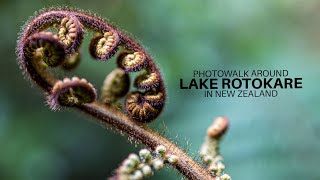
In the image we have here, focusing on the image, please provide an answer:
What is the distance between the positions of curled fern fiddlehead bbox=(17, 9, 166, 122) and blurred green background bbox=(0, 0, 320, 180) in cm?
149

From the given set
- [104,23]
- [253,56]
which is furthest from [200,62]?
[104,23]

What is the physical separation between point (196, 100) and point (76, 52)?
1823 millimetres

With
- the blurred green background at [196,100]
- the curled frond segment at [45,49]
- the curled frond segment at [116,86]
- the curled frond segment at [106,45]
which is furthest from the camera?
the blurred green background at [196,100]

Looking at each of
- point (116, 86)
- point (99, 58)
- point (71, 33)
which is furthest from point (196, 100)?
point (71, 33)

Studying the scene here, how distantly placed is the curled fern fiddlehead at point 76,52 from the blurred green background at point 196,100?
1493mm

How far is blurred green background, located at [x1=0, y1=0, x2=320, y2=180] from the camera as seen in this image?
371 centimetres

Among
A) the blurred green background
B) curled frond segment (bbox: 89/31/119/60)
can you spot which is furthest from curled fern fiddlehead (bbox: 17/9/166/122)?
the blurred green background

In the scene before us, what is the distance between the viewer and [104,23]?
2.20 metres

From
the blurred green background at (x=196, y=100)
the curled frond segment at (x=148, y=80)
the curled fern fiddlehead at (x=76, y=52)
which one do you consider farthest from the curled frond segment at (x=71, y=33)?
the blurred green background at (x=196, y=100)

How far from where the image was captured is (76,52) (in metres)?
2.27

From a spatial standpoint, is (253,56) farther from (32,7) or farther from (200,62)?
(32,7)

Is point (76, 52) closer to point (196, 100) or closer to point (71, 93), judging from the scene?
point (71, 93)

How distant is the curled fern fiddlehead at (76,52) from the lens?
2090mm

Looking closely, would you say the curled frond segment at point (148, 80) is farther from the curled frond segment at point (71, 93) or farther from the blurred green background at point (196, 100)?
the blurred green background at point (196, 100)
